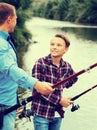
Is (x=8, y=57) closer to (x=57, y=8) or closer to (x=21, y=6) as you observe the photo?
(x=21, y=6)

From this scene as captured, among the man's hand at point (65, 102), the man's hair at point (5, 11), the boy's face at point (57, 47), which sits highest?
the man's hair at point (5, 11)

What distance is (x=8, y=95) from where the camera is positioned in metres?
4.64

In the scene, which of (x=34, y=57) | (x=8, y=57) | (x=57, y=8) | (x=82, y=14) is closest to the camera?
(x=8, y=57)

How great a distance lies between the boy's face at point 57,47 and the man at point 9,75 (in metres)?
0.65

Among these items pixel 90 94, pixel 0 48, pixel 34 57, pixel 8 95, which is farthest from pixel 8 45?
pixel 34 57

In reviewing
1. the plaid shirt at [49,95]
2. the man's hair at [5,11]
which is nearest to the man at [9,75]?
the man's hair at [5,11]

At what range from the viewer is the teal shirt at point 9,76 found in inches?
167

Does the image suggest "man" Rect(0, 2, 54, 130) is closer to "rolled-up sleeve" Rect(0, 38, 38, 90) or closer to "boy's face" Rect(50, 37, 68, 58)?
"rolled-up sleeve" Rect(0, 38, 38, 90)

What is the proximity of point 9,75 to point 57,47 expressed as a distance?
100 centimetres

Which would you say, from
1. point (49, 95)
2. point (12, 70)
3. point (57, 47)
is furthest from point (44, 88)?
point (57, 47)

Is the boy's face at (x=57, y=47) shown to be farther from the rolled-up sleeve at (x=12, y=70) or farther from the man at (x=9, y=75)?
the rolled-up sleeve at (x=12, y=70)

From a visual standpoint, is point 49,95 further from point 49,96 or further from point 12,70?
point 12,70

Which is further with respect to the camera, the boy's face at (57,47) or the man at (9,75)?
the boy's face at (57,47)

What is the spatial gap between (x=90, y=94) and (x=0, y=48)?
1267 cm
